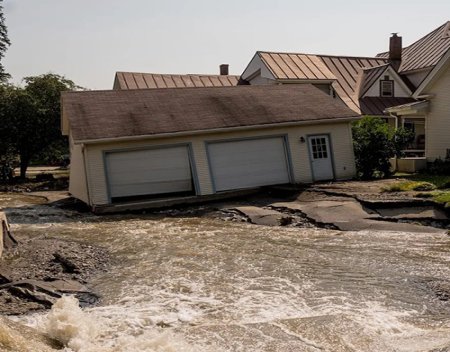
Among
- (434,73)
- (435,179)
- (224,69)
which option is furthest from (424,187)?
(224,69)

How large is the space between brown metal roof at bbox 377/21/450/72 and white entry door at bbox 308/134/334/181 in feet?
43.6

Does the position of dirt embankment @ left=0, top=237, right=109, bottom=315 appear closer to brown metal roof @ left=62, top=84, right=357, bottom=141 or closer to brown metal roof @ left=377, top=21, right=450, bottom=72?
brown metal roof @ left=62, top=84, right=357, bottom=141

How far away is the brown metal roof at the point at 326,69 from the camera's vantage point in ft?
97.5

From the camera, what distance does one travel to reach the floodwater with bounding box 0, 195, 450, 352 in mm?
5914

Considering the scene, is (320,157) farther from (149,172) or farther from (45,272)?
(45,272)

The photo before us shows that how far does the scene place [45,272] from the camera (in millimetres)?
8805

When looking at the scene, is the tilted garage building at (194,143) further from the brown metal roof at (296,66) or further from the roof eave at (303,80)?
the brown metal roof at (296,66)

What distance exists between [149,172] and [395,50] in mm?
22117

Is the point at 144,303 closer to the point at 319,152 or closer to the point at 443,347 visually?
the point at 443,347

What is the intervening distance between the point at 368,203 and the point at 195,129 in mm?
6748

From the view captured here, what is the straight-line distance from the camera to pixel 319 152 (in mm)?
19984

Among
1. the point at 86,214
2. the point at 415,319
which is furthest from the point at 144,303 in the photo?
the point at 86,214

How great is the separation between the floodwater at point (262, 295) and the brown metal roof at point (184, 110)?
569 cm

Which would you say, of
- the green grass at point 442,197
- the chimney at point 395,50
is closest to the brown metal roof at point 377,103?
the chimney at point 395,50
